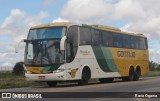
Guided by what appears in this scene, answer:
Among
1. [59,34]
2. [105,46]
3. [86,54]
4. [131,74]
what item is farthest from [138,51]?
[59,34]

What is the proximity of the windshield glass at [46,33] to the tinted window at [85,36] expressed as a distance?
68.4 inches

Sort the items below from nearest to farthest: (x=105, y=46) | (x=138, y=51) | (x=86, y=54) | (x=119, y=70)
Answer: (x=86, y=54), (x=105, y=46), (x=119, y=70), (x=138, y=51)

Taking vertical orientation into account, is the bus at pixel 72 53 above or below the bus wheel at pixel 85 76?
above

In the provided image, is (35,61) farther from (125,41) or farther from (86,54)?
(125,41)

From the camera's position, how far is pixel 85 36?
2870 cm

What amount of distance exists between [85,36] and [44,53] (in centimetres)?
322

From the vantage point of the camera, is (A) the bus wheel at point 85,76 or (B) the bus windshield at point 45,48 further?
(A) the bus wheel at point 85,76

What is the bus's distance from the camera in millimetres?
26516

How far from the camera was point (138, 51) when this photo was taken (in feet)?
121

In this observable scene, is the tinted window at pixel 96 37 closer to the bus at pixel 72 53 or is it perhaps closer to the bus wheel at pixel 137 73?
the bus at pixel 72 53

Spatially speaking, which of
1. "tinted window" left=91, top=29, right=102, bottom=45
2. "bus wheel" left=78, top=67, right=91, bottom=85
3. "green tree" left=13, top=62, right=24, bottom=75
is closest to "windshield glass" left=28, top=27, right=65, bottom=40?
"bus wheel" left=78, top=67, right=91, bottom=85

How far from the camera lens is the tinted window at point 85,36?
28231 mm

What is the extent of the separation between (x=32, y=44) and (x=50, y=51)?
52.0 inches

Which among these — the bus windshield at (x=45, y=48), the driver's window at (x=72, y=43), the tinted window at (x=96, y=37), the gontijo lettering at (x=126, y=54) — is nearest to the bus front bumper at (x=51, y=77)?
the bus windshield at (x=45, y=48)
